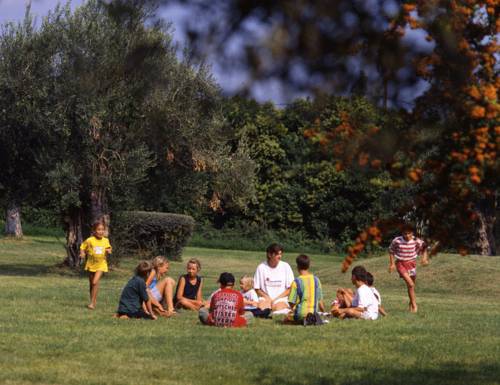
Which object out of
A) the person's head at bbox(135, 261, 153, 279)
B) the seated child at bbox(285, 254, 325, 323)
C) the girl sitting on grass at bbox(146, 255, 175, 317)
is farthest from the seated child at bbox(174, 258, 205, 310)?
the seated child at bbox(285, 254, 325, 323)

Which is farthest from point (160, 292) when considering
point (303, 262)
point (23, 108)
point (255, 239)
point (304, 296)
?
point (255, 239)

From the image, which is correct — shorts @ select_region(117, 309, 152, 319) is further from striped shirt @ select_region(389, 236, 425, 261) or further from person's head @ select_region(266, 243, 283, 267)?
striped shirt @ select_region(389, 236, 425, 261)

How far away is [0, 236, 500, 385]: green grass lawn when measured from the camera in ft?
33.5

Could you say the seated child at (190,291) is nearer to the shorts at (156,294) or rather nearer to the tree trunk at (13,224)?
the shorts at (156,294)

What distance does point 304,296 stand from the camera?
14820mm

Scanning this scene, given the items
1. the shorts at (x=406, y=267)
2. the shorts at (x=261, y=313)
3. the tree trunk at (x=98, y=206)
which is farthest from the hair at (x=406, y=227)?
the tree trunk at (x=98, y=206)

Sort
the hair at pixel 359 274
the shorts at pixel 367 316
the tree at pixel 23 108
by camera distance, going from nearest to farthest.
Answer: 1. the shorts at pixel 367 316
2. the hair at pixel 359 274
3. the tree at pixel 23 108

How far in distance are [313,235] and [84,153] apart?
1890 centimetres

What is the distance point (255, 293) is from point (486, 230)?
21.5 metres

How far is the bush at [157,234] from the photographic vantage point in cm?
3189

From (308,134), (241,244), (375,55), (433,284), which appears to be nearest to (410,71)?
(375,55)

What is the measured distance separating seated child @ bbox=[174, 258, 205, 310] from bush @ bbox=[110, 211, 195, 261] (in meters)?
12.5

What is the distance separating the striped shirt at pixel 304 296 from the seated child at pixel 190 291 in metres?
2.48

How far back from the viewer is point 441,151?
6234 mm
